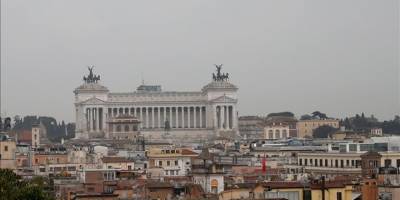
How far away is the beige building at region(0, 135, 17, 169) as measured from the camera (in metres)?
60.5

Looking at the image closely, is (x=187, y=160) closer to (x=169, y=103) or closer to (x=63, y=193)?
(x=63, y=193)

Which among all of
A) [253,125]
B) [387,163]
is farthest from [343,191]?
[253,125]

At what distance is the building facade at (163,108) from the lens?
139 m

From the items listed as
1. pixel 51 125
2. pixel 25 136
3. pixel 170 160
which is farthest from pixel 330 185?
pixel 51 125

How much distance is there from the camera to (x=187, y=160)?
7300 cm

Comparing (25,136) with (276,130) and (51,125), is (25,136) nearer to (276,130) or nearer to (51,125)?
(276,130)

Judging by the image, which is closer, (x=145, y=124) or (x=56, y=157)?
(x=56, y=157)

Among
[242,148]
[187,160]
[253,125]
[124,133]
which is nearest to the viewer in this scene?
[187,160]

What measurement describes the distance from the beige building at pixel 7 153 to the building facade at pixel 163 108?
74130 millimetres

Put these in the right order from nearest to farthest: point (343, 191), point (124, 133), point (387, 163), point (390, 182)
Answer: point (343, 191), point (390, 182), point (387, 163), point (124, 133)

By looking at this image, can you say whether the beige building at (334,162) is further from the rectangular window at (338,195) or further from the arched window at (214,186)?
the rectangular window at (338,195)

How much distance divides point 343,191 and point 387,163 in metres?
26.8

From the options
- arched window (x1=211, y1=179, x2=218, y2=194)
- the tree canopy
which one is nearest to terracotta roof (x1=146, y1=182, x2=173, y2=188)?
arched window (x1=211, y1=179, x2=218, y2=194)

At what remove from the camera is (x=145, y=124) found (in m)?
138
